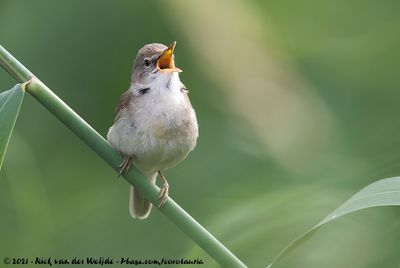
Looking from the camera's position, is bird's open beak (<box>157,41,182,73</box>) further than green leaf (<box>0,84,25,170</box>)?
Yes

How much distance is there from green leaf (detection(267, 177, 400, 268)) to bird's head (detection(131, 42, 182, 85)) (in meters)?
1.08

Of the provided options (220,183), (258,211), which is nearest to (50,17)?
(220,183)

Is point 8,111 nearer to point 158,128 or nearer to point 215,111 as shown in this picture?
point 158,128

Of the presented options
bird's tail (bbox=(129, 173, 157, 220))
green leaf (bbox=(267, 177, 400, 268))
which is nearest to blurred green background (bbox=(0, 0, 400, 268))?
bird's tail (bbox=(129, 173, 157, 220))

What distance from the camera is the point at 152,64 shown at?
91.2 inches

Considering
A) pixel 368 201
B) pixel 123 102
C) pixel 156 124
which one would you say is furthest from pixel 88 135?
pixel 123 102

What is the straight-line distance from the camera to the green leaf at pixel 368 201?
1.15 m

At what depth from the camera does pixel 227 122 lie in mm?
2203

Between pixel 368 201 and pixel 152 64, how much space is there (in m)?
1.29

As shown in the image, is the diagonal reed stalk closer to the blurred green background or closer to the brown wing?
the blurred green background

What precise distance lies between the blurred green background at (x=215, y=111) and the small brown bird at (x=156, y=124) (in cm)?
5

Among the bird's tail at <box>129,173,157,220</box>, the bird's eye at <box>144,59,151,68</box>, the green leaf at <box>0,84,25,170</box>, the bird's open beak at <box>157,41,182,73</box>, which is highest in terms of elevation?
the bird's open beak at <box>157,41,182,73</box>

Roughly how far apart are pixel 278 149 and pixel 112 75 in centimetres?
66

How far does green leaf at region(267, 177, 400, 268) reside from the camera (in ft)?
3.77
